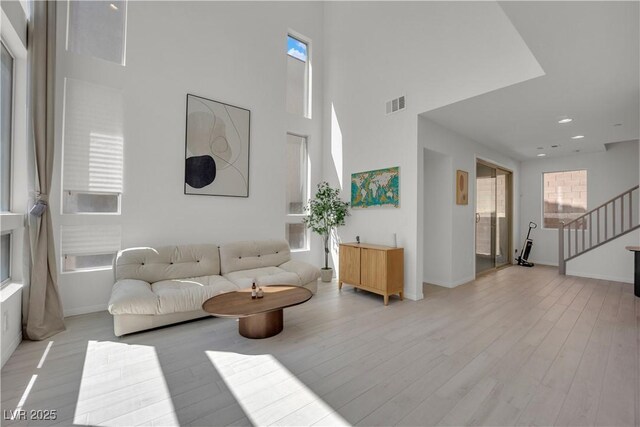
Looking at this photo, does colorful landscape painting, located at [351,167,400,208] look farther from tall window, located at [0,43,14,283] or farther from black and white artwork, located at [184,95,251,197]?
tall window, located at [0,43,14,283]

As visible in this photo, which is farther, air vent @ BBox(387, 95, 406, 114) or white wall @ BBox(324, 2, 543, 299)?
air vent @ BBox(387, 95, 406, 114)

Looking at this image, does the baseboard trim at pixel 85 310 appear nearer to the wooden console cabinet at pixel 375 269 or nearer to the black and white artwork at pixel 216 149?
the black and white artwork at pixel 216 149

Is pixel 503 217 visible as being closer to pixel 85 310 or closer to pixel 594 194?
pixel 594 194

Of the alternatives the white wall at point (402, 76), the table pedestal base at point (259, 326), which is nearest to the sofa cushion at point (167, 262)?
the table pedestal base at point (259, 326)

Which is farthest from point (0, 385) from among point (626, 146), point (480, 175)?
point (626, 146)

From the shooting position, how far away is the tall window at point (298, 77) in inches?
221

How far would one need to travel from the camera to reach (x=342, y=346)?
2.70 meters

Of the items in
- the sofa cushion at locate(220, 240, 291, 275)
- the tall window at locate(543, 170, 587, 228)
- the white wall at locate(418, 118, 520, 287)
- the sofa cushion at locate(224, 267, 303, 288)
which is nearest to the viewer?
the sofa cushion at locate(224, 267, 303, 288)

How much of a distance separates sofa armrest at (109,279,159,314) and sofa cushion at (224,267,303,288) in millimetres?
967

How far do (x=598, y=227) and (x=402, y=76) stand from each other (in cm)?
521

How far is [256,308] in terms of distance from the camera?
106 inches

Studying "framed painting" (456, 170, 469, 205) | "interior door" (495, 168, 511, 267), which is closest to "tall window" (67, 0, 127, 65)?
"framed painting" (456, 170, 469, 205)

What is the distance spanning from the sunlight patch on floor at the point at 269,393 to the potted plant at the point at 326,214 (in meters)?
2.98

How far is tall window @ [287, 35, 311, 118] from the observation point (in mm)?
5609
